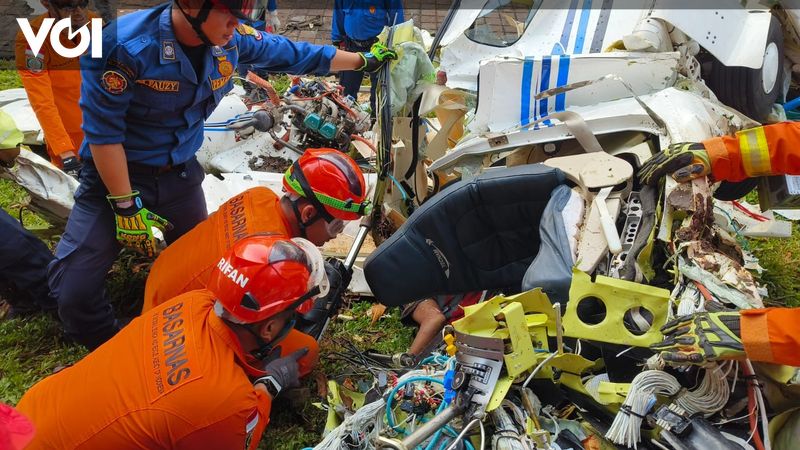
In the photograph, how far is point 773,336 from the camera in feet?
6.94

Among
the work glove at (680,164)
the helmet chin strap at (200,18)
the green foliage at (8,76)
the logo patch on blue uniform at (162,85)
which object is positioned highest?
the helmet chin strap at (200,18)

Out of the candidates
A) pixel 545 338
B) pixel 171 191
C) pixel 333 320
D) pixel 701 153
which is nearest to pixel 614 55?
pixel 701 153

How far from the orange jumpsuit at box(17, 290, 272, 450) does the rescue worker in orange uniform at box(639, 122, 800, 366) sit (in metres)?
1.55

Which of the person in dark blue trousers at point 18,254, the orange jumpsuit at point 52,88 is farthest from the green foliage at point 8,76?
the person in dark blue trousers at point 18,254

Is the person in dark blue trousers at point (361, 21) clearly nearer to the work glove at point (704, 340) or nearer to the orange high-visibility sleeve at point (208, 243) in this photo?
the orange high-visibility sleeve at point (208, 243)

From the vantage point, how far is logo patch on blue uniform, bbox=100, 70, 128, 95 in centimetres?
271

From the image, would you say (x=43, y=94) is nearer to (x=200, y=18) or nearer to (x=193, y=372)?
(x=200, y=18)

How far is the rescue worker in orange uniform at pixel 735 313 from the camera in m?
2.13

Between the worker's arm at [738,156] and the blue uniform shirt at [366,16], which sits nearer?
the worker's arm at [738,156]

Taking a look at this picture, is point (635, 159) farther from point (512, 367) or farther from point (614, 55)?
point (512, 367)

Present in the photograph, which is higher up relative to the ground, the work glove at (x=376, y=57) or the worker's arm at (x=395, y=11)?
the work glove at (x=376, y=57)

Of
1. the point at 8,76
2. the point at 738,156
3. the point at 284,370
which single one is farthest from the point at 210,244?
the point at 8,76

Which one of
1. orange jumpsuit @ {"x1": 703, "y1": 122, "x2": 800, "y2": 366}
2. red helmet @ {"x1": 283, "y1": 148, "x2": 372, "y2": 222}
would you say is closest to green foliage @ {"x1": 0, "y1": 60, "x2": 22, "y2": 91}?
red helmet @ {"x1": 283, "y1": 148, "x2": 372, "y2": 222}

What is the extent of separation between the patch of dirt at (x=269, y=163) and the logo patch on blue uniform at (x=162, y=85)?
2.06 meters
